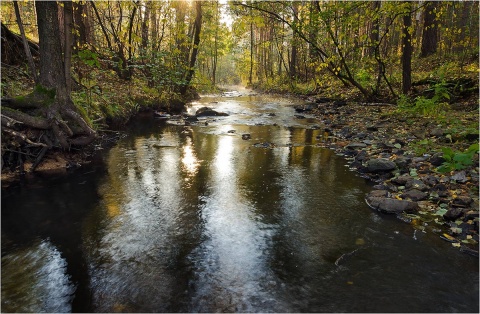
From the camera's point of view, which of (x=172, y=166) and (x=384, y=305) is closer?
(x=384, y=305)

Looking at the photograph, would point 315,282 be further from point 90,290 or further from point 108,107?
point 108,107

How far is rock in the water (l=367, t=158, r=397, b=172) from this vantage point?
24.3 ft

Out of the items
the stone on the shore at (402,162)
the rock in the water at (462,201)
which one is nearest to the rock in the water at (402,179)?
the stone on the shore at (402,162)

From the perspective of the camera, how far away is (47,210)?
6027mm

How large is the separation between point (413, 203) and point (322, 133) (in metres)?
7.35

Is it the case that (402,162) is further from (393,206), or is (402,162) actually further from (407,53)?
(407,53)

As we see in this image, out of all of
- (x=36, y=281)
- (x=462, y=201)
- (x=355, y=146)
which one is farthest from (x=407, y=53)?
(x=36, y=281)

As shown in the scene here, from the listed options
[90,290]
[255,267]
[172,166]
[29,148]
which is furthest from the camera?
[172,166]

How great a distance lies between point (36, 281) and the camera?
397cm

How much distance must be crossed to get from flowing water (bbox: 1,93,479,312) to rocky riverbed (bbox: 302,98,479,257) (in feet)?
1.25

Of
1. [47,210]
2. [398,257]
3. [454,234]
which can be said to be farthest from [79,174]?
[454,234]

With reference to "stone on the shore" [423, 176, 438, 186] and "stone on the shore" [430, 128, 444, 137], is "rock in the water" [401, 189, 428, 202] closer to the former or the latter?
"stone on the shore" [423, 176, 438, 186]

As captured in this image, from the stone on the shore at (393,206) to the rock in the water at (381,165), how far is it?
175cm

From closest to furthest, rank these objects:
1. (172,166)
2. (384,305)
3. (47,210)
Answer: (384,305)
(47,210)
(172,166)
